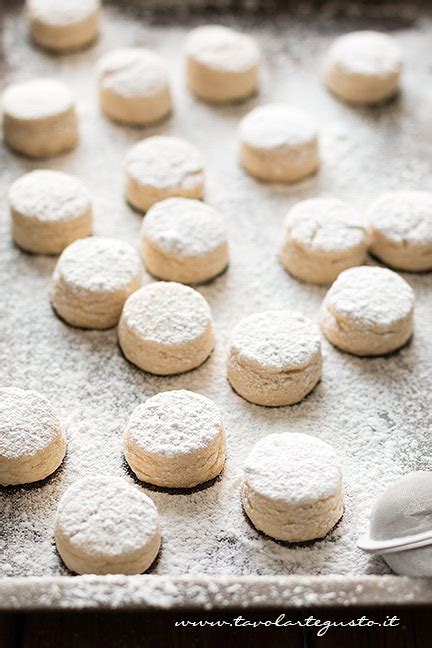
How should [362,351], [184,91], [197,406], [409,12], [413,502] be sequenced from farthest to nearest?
[409,12], [184,91], [362,351], [197,406], [413,502]

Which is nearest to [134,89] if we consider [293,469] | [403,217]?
[403,217]

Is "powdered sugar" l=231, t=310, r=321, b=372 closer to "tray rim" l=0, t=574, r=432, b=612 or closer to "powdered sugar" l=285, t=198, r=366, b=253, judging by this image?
"powdered sugar" l=285, t=198, r=366, b=253

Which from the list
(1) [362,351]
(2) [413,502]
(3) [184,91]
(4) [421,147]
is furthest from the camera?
(3) [184,91]

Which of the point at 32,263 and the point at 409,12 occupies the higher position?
the point at 409,12

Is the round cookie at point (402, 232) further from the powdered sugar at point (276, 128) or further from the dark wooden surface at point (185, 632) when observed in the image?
the dark wooden surface at point (185, 632)

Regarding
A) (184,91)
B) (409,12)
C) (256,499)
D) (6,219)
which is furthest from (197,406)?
(409,12)

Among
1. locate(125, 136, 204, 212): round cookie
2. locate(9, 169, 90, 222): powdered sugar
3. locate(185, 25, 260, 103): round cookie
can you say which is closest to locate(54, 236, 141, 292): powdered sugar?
locate(9, 169, 90, 222): powdered sugar

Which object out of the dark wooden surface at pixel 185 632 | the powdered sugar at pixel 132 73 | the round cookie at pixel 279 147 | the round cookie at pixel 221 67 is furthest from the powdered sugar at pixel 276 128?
the dark wooden surface at pixel 185 632

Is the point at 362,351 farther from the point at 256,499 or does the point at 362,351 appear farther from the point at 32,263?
the point at 32,263
